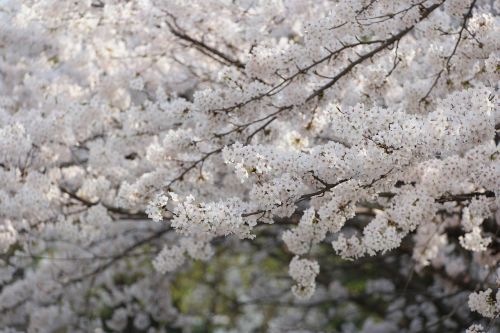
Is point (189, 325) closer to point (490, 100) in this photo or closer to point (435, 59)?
point (435, 59)

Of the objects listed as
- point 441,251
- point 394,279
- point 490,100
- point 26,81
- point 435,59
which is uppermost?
point 490,100

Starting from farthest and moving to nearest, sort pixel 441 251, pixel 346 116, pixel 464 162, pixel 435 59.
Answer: pixel 441 251 < pixel 435 59 < pixel 464 162 < pixel 346 116

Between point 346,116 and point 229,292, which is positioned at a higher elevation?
point 346,116

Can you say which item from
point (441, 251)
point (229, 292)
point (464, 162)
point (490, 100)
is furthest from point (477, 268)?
point (490, 100)

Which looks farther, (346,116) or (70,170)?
(70,170)

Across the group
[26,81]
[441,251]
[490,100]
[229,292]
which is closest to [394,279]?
[441,251]

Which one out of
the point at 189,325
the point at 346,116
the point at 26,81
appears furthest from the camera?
the point at 189,325
